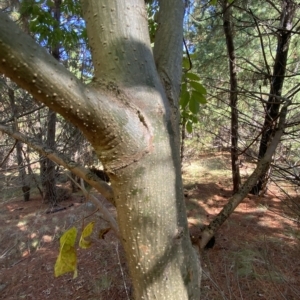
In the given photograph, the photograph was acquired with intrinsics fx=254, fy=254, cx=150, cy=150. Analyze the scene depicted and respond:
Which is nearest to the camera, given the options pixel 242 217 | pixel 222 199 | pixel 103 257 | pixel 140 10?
pixel 140 10

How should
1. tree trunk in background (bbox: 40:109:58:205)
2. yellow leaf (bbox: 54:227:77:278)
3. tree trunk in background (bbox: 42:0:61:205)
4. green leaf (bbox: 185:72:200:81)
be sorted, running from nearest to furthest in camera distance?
yellow leaf (bbox: 54:227:77:278)
green leaf (bbox: 185:72:200:81)
tree trunk in background (bbox: 42:0:61:205)
tree trunk in background (bbox: 40:109:58:205)

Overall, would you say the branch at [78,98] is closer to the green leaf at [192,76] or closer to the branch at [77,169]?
the branch at [77,169]

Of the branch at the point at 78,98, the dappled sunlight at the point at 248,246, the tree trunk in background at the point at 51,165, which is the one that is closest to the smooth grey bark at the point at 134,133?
the branch at the point at 78,98

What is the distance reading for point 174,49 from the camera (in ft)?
2.64

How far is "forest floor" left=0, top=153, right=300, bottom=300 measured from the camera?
120 inches

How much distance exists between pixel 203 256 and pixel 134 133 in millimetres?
3426

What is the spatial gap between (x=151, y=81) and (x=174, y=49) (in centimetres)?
21

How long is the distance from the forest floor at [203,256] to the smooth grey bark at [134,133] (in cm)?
151

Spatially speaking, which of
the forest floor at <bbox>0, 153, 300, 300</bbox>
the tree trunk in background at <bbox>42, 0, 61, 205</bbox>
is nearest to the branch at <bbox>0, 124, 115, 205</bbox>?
the forest floor at <bbox>0, 153, 300, 300</bbox>

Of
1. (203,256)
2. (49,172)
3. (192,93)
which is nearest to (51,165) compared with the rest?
(49,172)

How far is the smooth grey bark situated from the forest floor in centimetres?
151

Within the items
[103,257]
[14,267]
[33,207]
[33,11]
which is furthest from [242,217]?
[33,207]

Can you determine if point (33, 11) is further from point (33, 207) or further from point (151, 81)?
point (33, 207)

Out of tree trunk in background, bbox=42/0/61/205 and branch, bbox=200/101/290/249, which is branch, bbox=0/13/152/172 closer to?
branch, bbox=200/101/290/249
